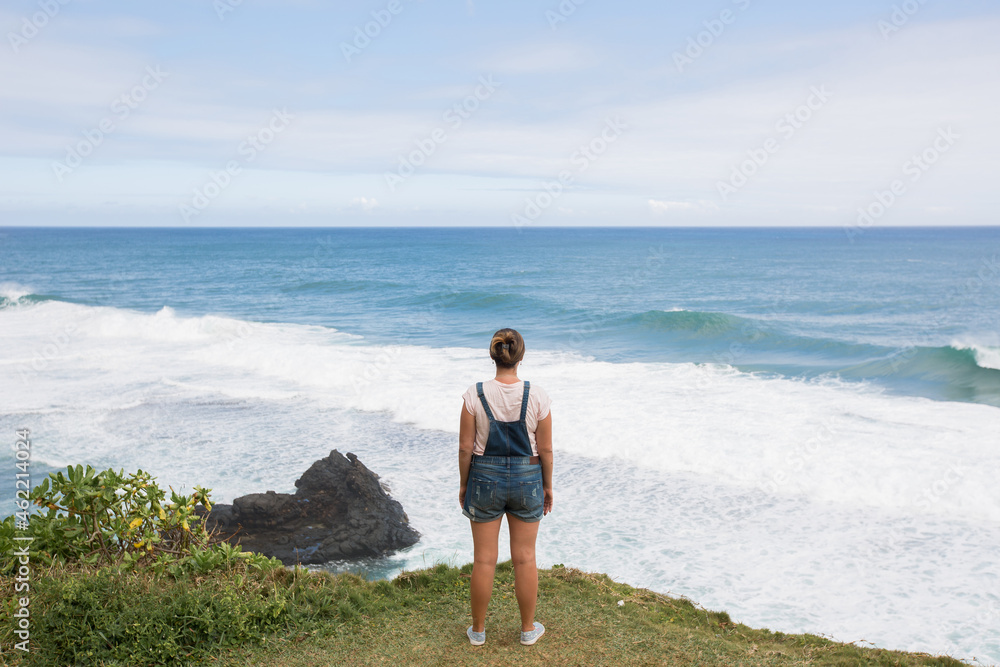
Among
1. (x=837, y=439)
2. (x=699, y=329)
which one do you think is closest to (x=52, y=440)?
(x=837, y=439)

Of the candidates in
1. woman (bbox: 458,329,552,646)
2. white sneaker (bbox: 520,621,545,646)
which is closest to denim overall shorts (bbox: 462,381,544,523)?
woman (bbox: 458,329,552,646)

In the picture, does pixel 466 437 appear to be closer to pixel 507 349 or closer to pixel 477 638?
pixel 507 349

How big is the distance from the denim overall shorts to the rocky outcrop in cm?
442

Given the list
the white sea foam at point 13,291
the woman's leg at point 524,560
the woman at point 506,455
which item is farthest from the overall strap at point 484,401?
the white sea foam at point 13,291

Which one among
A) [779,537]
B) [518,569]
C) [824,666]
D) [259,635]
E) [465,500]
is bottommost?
[779,537]

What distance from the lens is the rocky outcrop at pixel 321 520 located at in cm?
798

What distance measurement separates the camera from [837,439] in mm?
12039

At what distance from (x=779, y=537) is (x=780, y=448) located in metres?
3.28

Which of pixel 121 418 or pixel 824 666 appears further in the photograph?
pixel 121 418

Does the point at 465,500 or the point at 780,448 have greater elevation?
the point at 465,500

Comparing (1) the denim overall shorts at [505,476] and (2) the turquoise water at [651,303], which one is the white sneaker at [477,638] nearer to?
(1) the denim overall shorts at [505,476]

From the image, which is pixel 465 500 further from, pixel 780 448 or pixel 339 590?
pixel 780 448

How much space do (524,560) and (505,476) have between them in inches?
23.9

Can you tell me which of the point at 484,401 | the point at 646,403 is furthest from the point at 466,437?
the point at 646,403
